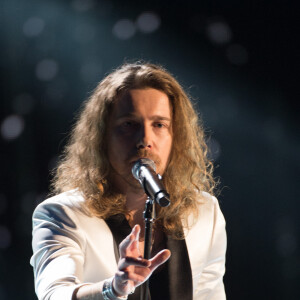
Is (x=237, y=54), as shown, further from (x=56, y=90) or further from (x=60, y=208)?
(x=60, y=208)

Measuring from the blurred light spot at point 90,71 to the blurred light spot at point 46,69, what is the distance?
0.19m

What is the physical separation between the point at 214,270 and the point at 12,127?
5.07ft

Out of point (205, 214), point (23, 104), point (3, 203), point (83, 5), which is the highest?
point (83, 5)

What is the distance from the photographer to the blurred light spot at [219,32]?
3186mm

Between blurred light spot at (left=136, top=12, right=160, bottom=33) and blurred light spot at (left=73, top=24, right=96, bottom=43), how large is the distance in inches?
13.0

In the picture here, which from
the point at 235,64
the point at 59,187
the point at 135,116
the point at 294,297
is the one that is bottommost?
the point at 294,297

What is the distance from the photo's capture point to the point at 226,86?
128 inches

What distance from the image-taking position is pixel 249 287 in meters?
3.25

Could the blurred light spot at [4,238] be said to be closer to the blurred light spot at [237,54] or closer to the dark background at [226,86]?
the dark background at [226,86]

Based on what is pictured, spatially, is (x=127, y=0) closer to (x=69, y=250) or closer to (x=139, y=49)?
(x=139, y=49)

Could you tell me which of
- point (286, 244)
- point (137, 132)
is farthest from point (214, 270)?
point (286, 244)

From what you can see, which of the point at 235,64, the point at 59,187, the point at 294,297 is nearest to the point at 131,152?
the point at 59,187

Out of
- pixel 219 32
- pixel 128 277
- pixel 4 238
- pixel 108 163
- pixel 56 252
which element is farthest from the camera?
pixel 219 32

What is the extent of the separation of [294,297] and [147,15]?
7.73 ft
